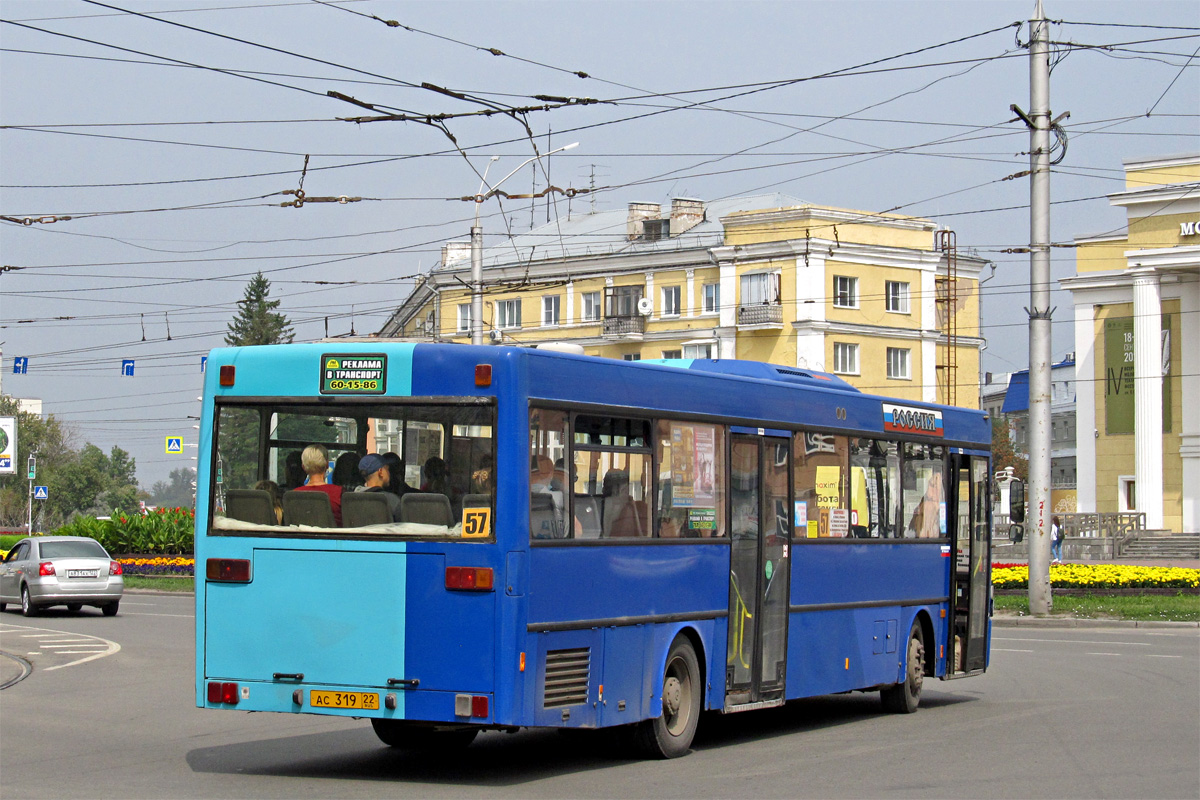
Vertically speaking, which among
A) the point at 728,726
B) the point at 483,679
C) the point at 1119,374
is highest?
the point at 1119,374

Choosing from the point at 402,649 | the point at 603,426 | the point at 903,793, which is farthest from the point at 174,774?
the point at 903,793

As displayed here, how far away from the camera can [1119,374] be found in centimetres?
6512

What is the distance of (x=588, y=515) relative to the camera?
391 inches

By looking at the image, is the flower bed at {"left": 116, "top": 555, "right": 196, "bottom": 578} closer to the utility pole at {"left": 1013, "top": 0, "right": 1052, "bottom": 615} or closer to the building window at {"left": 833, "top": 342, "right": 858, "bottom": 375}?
the utility pole at {"left": 1013, "top": 0, "right": 1052, "bottom": 615}

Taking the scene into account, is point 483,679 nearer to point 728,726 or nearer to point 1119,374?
point 728,726

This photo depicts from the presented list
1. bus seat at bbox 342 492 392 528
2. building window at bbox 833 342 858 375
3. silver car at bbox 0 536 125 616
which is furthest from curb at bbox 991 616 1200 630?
building window at bbox 833 342 858 375

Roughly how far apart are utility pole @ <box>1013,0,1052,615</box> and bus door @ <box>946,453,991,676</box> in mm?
10298

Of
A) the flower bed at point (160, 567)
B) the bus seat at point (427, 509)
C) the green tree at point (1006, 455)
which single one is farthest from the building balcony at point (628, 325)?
the bus seat at point (427, 509)

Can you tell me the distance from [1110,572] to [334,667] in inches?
962

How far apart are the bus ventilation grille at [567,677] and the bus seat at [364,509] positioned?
1.33 m

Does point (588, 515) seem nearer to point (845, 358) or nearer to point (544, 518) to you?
point (544, 518)

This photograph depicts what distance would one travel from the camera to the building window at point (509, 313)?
77.1 metres

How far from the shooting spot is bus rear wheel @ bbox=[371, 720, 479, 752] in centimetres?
1097

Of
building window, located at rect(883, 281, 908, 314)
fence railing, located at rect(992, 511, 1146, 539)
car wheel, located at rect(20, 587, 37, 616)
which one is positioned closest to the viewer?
car wheel, located at rect(20, 587, 37, 616)
